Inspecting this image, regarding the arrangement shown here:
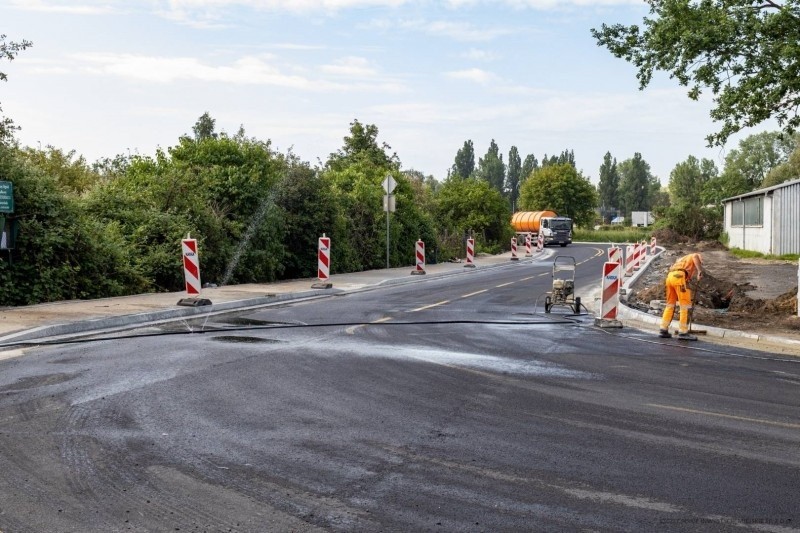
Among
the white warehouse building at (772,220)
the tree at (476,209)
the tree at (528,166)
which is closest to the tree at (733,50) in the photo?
the white warehouse building at (772,220)

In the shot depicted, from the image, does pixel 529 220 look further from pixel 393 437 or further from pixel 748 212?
pixel 393 437

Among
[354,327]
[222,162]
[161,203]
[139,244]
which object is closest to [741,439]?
[354,327]

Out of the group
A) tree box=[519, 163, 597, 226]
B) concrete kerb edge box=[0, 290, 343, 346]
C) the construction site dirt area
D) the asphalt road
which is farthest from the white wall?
tree box=[519, 163, 597, 226]

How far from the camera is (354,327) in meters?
14.4

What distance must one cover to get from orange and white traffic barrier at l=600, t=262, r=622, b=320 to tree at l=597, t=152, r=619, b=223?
145 metres

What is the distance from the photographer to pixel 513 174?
5659 inches

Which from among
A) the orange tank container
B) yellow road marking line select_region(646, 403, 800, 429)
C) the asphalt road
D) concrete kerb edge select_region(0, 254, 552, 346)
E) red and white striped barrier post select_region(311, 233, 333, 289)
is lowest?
yellow road marking line select_region(646, 403, 800, 429)

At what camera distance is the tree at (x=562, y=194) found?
353 feet

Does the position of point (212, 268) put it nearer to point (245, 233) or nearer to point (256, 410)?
point (245, 233)

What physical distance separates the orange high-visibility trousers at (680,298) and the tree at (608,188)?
146 m

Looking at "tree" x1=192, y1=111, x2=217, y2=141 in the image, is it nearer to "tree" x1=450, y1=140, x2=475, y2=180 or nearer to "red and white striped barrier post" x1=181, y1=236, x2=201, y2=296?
"red and white striped barrier post" x1=181, y1=236, x2=201, y2=296

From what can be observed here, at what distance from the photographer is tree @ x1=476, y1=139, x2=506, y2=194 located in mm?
130625

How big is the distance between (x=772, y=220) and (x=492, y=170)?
90.6 metres

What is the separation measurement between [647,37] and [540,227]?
5560 centimetres
